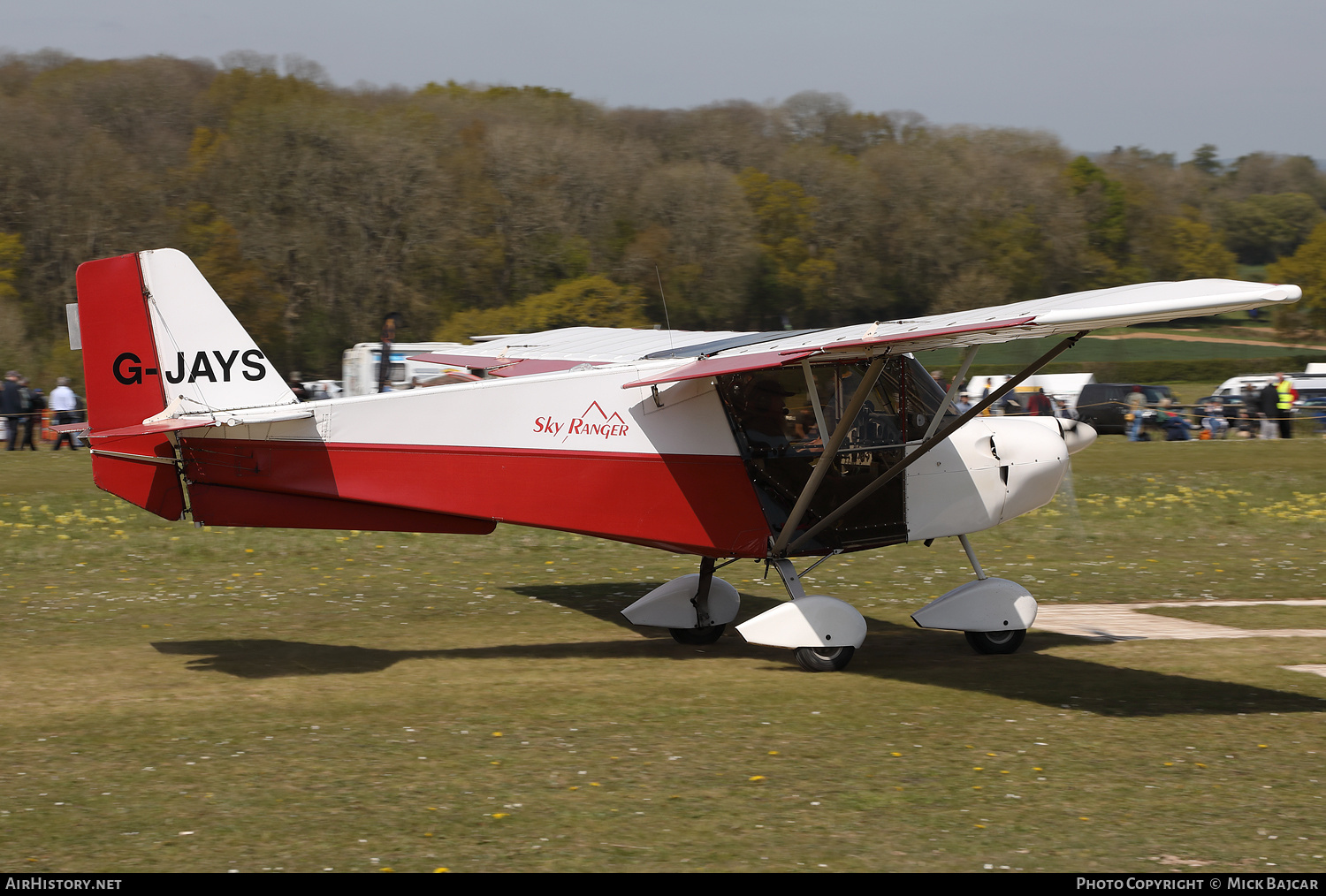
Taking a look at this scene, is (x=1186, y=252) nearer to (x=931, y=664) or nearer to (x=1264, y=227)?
(x=1264, y=227)

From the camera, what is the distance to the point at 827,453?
28.7ft

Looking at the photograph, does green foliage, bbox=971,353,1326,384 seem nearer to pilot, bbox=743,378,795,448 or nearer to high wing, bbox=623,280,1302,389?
pilot, bbox=743,378,795,448

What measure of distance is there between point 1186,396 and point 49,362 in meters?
48.1

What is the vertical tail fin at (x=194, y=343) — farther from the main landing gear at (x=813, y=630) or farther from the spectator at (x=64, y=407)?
the spectator at (x=64, y=407)

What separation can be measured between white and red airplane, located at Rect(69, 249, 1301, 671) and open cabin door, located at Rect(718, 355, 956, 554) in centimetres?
1

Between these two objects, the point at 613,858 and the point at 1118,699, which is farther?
the point at 1118,699

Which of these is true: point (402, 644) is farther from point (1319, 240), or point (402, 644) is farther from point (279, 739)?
point (1319, 240)

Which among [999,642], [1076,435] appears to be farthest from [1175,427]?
[999,642]

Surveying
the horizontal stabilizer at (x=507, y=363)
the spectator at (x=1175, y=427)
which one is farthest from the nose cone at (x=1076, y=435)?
the spectator at (x=1175, y=427)

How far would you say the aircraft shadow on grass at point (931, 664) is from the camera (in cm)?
820

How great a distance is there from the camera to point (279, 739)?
280 inches

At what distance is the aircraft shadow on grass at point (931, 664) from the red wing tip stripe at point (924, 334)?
2.61 meters

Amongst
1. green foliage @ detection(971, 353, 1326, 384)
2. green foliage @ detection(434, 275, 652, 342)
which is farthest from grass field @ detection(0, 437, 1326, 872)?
green foliage @ detection(434, 275, 652, 342)
